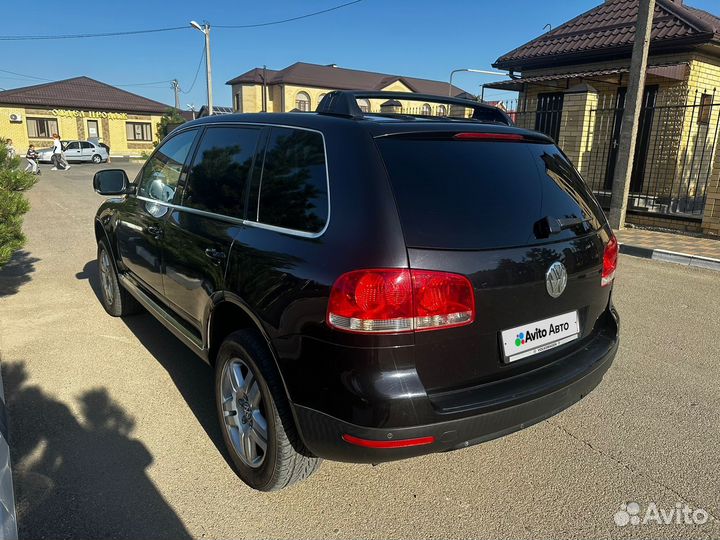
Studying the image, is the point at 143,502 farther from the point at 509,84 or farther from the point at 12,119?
the point at 12,119

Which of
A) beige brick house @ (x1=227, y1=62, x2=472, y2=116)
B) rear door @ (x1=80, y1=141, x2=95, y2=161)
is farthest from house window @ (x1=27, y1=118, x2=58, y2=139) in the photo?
beige brick house @ (x1=227, y1=62, x2=472, y2=116)

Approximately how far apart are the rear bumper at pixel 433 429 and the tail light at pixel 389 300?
380mm

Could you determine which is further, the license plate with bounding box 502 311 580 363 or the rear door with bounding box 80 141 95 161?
the rear door with bounding box 80 141 95 161

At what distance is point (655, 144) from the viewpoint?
1229 cm

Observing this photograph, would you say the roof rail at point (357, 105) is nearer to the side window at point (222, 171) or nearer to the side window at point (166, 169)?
the side window at point (222, 171)

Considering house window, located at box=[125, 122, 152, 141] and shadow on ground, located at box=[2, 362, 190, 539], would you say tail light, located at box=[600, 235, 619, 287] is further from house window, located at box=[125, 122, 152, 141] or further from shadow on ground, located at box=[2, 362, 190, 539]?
house window, located at box=[125, 122, 152, 141]

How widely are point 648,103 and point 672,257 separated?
6718 mm

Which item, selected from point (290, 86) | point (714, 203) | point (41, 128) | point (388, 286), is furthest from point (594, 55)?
point (41, 128)

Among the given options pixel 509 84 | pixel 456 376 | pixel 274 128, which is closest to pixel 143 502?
A: pixel 456 376

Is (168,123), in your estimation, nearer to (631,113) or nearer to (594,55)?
(594,55)

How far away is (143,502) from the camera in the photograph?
2461mm

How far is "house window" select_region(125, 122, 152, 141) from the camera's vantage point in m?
50.2

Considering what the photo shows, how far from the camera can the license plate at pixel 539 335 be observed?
2238 mm

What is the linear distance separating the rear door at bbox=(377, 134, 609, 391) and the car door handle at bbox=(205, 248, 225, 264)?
39.8 inches
